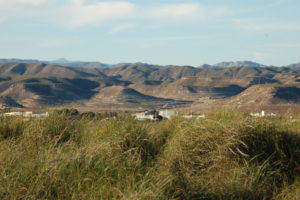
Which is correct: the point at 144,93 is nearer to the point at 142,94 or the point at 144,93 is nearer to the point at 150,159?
the point at 142,94

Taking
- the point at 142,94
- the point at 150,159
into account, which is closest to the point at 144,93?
the point at 142,94

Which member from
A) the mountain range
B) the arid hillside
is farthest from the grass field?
the mountain range

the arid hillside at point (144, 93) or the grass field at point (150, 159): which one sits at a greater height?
the grass field at point (150, 159)

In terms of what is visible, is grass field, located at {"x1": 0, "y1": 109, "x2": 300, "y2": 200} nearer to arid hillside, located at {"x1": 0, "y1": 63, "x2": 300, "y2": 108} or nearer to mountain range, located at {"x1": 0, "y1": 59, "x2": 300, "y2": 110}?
arid hillside, located at {"x1": 0, "y1": 63, "x2": 300, "y2": 108}

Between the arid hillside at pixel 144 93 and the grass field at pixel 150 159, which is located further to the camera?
the arid hillside at pixel 144 93

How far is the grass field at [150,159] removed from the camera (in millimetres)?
5715

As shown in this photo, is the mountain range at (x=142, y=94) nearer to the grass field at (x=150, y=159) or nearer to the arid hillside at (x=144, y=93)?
the arid hillside at (x=144, y=93)

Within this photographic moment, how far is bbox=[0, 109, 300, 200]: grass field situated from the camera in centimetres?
571

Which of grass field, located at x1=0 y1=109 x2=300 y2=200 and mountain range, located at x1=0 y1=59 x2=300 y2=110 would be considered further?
mountain range, located at x1=0 y1=59 x2=300 y2=110

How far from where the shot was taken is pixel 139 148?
331 inches

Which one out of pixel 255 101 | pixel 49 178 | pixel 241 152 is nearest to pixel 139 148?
pixel 241 152

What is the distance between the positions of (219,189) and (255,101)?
10803 cm

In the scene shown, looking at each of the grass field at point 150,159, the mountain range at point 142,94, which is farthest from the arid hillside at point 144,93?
the grass field at point 150,159

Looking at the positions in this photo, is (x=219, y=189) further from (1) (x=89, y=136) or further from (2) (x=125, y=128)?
(1) (x=89, y=136)
